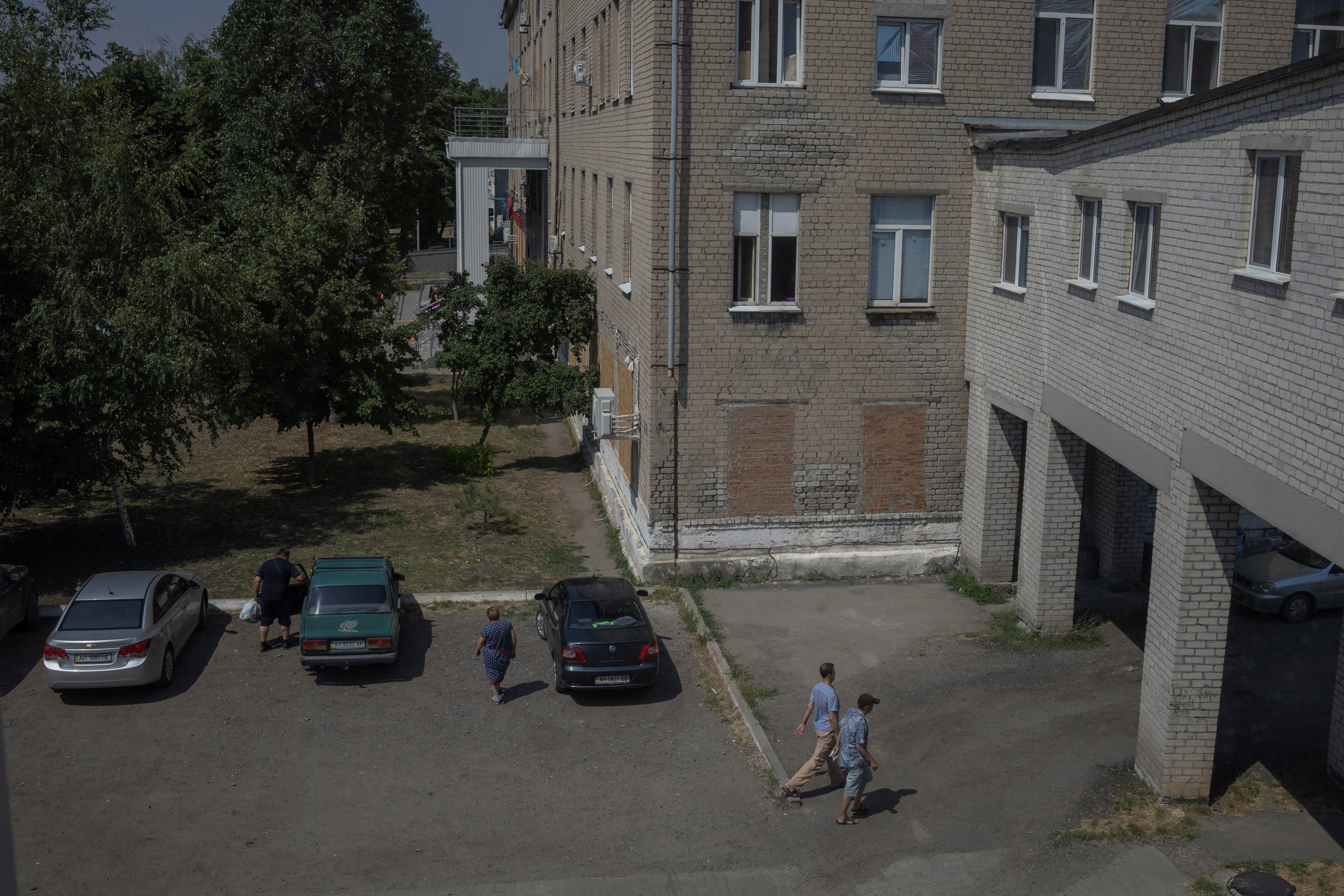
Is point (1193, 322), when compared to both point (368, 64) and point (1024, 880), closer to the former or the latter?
point (1024, 880)

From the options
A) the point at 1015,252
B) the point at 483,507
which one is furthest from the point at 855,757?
the point at 483,507

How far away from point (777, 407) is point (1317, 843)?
9.70 m

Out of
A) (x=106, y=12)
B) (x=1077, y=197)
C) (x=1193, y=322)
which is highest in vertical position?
(x=106, y=12)

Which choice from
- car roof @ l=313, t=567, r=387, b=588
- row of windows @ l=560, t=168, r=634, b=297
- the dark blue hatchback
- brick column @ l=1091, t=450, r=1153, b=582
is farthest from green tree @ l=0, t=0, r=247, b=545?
brick column @ l=1091, t=450, r=1153, b=582

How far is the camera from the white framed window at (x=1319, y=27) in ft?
60.7

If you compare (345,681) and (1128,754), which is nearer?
(1128,754)

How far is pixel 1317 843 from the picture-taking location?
36.0 ft

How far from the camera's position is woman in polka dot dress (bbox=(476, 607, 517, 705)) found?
14.2 meters

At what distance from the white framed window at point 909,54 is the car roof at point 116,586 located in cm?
1301

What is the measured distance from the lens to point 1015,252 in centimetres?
1705

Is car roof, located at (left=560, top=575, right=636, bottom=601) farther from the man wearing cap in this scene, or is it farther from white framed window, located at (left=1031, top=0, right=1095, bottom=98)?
white framed window, located at (left=1031, top=0, right=1095, bottom=98)

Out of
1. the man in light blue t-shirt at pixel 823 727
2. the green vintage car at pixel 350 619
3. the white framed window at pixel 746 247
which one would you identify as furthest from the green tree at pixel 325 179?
the man in light blue t-shirt at pixel 823 727

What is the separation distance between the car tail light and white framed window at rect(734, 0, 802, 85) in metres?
11.6

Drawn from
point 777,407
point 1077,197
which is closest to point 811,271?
point 777,407
